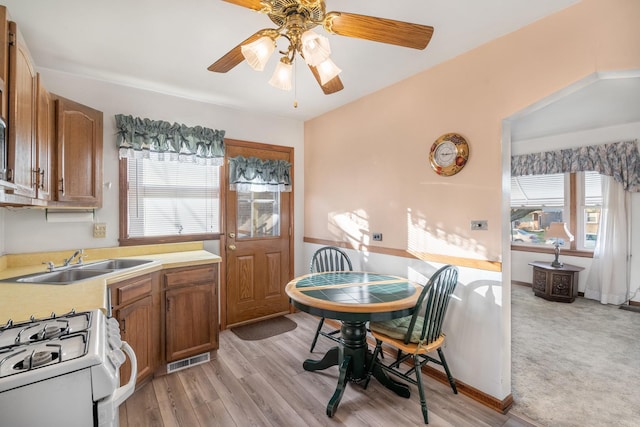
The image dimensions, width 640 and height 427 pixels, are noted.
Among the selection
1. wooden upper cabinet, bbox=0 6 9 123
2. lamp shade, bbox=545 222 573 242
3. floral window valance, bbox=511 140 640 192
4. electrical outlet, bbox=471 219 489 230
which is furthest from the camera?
lamp shade, bbox=545 222 573 242

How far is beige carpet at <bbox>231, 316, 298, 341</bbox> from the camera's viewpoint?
3.15 meters

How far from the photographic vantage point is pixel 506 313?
203 centimetres

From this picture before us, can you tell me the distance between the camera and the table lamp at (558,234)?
4.36 meters

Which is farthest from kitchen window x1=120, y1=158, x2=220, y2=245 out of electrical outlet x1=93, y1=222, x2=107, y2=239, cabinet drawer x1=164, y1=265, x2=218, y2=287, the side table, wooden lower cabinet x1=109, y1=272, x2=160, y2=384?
the side table

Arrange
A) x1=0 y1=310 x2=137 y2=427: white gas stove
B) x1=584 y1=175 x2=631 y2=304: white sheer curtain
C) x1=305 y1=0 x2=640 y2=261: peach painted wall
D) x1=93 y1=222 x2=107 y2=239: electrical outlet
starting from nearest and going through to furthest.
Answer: x1=0 y1=310 x2=137 y2=427: white gas stove → x1=305 y1=0 x2=640 y2=261: peach painted wall → x1=93 y1=222 x2=107 y2=239: electrical outlet → x1=584 y1=175 x2=631 y2=304: white sheer curtain

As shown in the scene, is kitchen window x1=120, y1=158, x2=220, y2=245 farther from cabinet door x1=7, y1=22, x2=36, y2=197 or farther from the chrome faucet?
cabinet door x1=7, y1=22, x2=36, y2=197

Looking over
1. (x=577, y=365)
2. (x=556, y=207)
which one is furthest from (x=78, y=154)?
(x=556, y=207)

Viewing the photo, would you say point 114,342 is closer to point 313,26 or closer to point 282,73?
point 282,73

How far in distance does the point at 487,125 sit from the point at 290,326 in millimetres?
2852

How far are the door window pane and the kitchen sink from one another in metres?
1.22

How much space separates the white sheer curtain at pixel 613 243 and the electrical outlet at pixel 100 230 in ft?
20.7

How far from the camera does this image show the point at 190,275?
2.53 meters

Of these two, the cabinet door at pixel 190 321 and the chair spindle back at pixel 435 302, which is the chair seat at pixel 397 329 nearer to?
the chair spindle back at pixel 435 302

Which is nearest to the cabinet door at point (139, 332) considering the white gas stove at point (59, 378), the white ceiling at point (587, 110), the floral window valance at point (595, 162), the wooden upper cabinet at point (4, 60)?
the white gas stove at point (59, 378)
